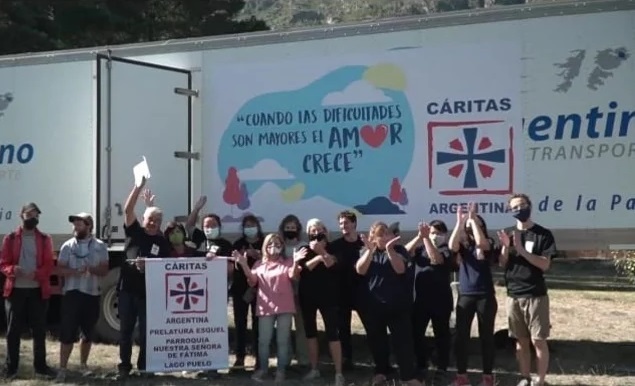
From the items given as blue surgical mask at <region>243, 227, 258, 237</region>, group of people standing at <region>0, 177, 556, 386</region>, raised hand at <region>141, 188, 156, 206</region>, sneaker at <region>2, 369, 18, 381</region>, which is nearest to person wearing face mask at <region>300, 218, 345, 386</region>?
group of people standing at <region>0, 177, 556, 386</region>

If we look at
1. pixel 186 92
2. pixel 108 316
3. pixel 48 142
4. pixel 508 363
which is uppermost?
pixel 186 92

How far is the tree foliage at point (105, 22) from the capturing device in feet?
89.6

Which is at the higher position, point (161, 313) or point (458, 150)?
point (458, 150)

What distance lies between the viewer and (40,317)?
9727mm

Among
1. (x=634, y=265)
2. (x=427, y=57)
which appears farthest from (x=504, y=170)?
(x=634, y=265)

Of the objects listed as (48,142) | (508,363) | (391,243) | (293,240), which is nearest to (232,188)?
(293,240)

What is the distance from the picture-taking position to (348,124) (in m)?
10.5

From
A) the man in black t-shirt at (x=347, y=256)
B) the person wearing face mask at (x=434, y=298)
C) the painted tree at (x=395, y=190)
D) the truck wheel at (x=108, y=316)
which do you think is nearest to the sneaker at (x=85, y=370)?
the truck wheel at (x=108, y=316)

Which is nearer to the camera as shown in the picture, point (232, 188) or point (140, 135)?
point (232, 188)

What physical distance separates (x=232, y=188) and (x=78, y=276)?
2.17 m

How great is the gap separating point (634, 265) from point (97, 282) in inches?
512

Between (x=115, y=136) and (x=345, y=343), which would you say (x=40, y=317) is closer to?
(x=115, y=136)

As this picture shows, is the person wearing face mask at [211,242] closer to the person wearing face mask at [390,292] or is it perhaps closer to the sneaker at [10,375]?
the person wearing face mask at [390,292]

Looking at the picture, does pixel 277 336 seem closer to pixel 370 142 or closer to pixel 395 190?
pixel 395 190
